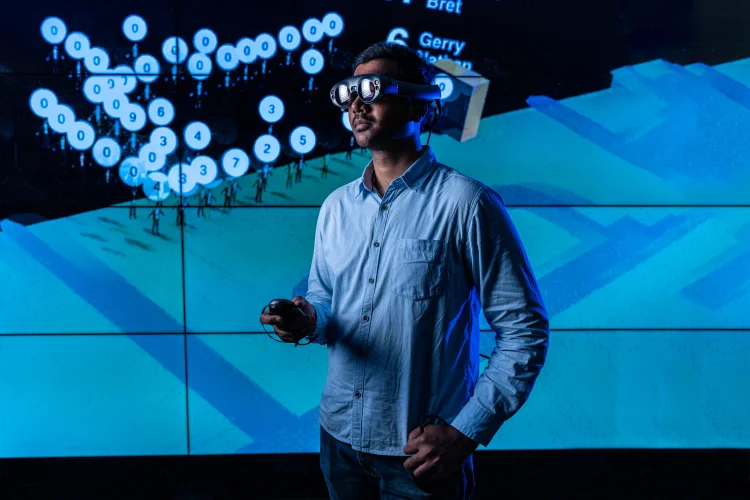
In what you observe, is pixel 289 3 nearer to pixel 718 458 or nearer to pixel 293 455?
pixel 293 455

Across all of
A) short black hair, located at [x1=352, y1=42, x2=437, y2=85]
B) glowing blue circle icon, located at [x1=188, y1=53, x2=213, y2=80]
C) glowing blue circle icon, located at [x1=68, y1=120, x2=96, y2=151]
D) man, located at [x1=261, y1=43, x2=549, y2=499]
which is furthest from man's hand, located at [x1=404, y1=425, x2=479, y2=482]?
glowing blue circle icon, located at [x1=68, y1=120, x2=96, y2=151]

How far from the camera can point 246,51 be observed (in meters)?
2.20

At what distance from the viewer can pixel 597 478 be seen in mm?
2379

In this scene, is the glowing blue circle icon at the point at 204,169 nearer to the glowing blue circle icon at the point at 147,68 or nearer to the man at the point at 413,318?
the glowing blue circle icon at the point at 147,68

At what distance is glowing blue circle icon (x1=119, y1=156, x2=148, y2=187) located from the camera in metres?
2.21

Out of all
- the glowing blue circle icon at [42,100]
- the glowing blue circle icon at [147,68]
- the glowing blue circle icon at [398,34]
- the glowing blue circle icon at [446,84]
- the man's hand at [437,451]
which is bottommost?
the man's hand at [437,451]

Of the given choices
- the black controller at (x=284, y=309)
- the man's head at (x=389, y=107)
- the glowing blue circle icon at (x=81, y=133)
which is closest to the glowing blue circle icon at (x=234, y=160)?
the glowing blue circle icon at (x=81, y=133)

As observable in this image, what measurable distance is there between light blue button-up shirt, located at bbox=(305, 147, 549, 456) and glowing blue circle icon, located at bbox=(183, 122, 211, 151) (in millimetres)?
1246

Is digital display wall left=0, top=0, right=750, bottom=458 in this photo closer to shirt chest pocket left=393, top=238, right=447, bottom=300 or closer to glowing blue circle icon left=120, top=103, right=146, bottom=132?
glowing blue circle icon left=120, top=103, right=146, bottom=132

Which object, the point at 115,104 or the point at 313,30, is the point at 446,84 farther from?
the point at 115,104

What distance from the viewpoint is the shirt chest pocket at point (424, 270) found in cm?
111

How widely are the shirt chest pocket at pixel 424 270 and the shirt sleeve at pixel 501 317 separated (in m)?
0.06

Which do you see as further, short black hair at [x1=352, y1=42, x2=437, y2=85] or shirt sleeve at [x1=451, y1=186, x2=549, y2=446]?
short black hair at [x1=352, y1=42, x2=437, y2=85]

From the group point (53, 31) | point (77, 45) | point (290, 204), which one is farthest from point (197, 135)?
point (53, 31)
